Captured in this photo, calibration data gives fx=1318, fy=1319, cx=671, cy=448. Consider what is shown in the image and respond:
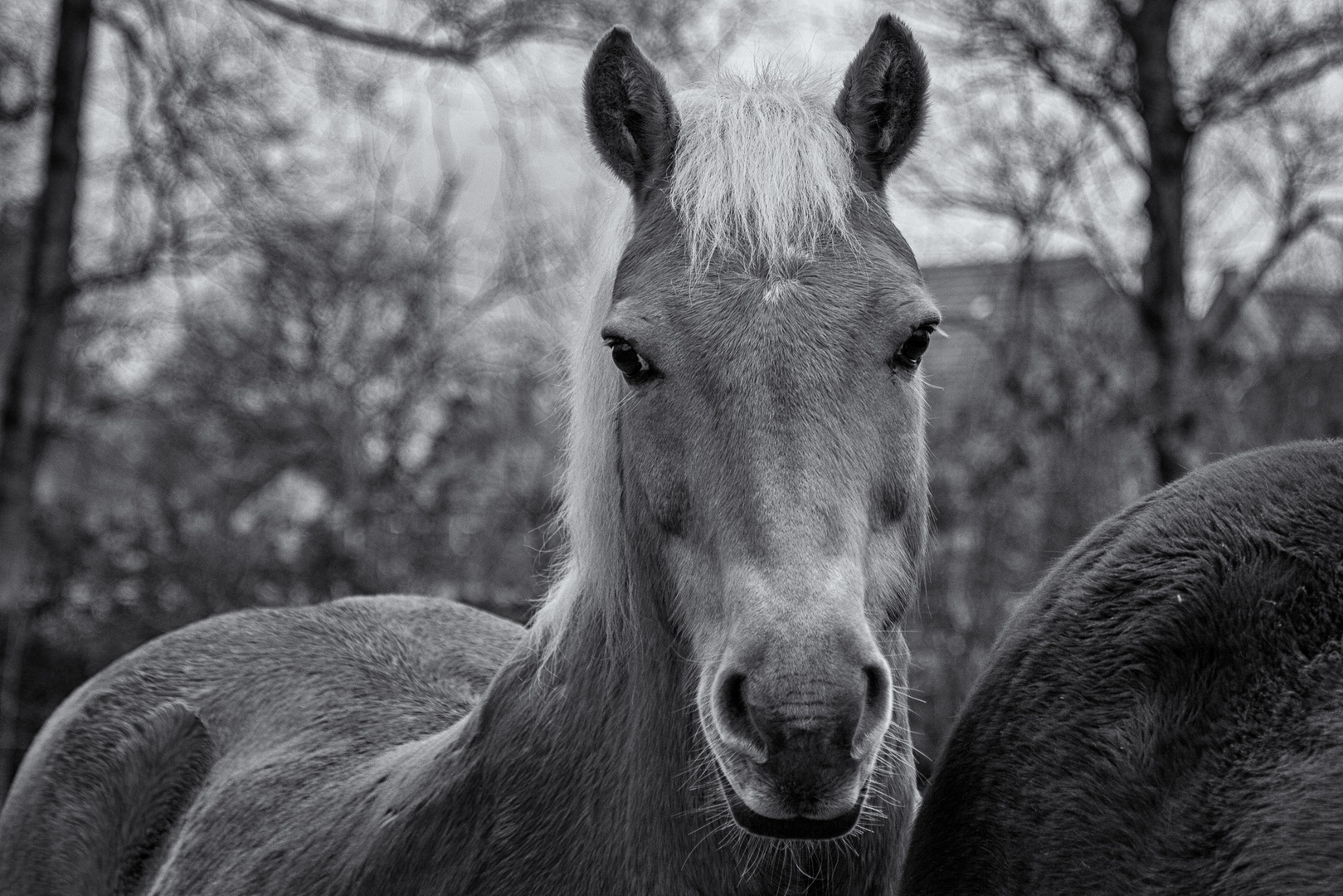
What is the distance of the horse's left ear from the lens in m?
2.67

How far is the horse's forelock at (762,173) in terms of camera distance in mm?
2447

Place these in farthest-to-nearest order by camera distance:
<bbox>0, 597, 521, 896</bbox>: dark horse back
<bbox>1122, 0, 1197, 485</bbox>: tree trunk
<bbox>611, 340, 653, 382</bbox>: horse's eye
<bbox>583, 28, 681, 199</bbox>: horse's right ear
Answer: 1. <bbox>1122, 0, 1197, 485</bbox>: tree trunk
2. <bbox>0, 597, 521, 896</bbox>: dark horse back
3. <bbox>583, 28, 681, 199</bbox>: horse's right ear
4. <bbox>611, 340, 653, 382</bbox>: horse's eye

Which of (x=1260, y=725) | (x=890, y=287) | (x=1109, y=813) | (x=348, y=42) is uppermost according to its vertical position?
(x=348, y=42)

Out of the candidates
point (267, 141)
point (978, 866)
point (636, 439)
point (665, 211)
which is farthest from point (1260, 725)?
point (267, 141)

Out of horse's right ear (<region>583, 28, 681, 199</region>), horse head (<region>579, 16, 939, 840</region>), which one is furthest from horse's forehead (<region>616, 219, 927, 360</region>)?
horse's right ear (<region>583, 28, 681, 199</region>)

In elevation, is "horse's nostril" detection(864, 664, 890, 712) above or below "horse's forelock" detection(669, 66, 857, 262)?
below

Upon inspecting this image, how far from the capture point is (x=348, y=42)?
32.3ft

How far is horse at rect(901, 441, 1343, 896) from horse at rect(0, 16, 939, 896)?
242mm

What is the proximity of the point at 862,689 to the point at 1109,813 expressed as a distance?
582 mm

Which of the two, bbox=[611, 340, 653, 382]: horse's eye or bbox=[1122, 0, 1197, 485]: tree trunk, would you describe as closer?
bbox=[611, 340, 653, 382]: horse's eye

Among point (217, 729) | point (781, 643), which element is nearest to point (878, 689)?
point (781, 643)

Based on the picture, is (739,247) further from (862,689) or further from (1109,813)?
(1109,813)

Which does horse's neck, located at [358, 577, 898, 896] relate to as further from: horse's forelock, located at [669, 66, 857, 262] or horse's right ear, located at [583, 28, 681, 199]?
horse's right ear, located at [583, 28, 681, 199]

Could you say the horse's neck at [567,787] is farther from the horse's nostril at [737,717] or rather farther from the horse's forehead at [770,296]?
the horse's forehead at [770,296]
